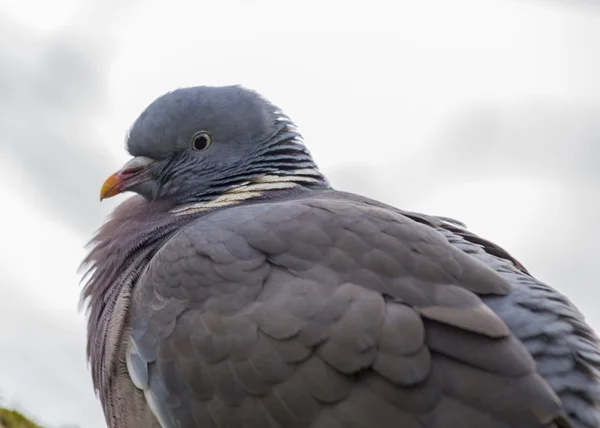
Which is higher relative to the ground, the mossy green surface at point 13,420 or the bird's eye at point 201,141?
the bird's eye at point 201,141

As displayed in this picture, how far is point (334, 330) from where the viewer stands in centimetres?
289

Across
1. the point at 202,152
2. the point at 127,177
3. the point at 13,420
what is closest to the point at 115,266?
the point at 127,177

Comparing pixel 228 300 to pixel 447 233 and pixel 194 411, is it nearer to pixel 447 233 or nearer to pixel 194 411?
pixel 194 411

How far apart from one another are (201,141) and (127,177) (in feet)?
1.48

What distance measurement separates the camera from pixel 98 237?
427 centimetres

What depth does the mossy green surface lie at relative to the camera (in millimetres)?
4441

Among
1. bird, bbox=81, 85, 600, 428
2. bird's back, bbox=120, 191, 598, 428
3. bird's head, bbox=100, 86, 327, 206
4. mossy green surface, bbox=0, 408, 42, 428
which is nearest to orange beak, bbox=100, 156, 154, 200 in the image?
bird's head, bbox=100, 86, 327, 206

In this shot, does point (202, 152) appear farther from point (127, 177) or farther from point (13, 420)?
point (13, 420)

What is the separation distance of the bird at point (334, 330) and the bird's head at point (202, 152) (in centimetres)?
43

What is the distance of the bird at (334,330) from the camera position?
9.23 ft

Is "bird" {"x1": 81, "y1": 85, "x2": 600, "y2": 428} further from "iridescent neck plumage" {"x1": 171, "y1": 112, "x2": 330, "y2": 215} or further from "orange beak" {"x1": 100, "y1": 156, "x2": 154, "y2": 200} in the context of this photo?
"orange beak" {"x1": 100, "y1": 156, "x2": 154, "y2": 200}

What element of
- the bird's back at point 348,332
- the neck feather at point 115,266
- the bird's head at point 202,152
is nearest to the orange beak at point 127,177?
the bird's head at point 202,152

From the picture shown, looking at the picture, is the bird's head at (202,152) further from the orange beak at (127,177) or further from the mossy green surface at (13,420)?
the mossy green surface at (13,420)

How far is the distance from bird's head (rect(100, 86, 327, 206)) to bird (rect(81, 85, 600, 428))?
0.43 m
